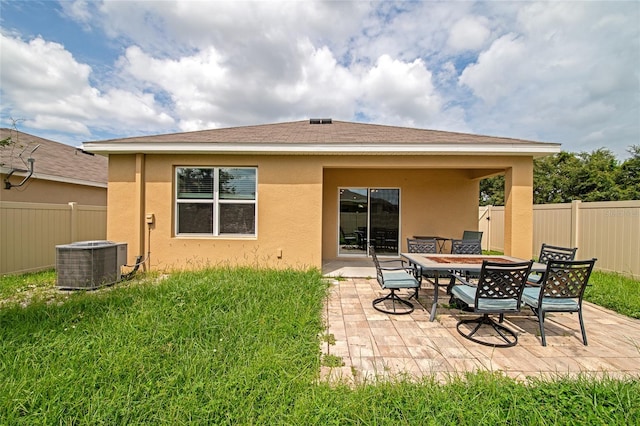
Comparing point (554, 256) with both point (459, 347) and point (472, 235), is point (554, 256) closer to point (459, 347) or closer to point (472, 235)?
point (472, 235)

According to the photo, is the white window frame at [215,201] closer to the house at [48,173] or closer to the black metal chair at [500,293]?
the black metal chair at [500,293]

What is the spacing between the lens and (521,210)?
5.92 m

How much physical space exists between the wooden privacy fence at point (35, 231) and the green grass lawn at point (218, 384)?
383 centimetres

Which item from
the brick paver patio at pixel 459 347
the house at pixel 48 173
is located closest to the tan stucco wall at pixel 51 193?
the house at pixel 48 173

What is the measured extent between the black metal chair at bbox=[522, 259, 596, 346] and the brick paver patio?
0.98 ft

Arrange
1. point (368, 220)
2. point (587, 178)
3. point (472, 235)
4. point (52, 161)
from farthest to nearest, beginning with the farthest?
point (587, 178)
point (52, 161)
point (368, 220)
point (472, 235)

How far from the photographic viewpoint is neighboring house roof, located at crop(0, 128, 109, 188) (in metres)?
7.99

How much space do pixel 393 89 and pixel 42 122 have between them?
23.5 meters

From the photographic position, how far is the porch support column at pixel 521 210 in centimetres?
589

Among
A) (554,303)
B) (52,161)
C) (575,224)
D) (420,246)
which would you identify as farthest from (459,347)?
(52,161)

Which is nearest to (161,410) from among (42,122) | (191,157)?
(191,157)

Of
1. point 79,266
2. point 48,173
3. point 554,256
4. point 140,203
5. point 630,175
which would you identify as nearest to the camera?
point 554,256

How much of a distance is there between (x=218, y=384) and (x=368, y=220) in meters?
6.88

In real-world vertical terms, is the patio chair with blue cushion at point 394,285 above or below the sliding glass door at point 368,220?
below
